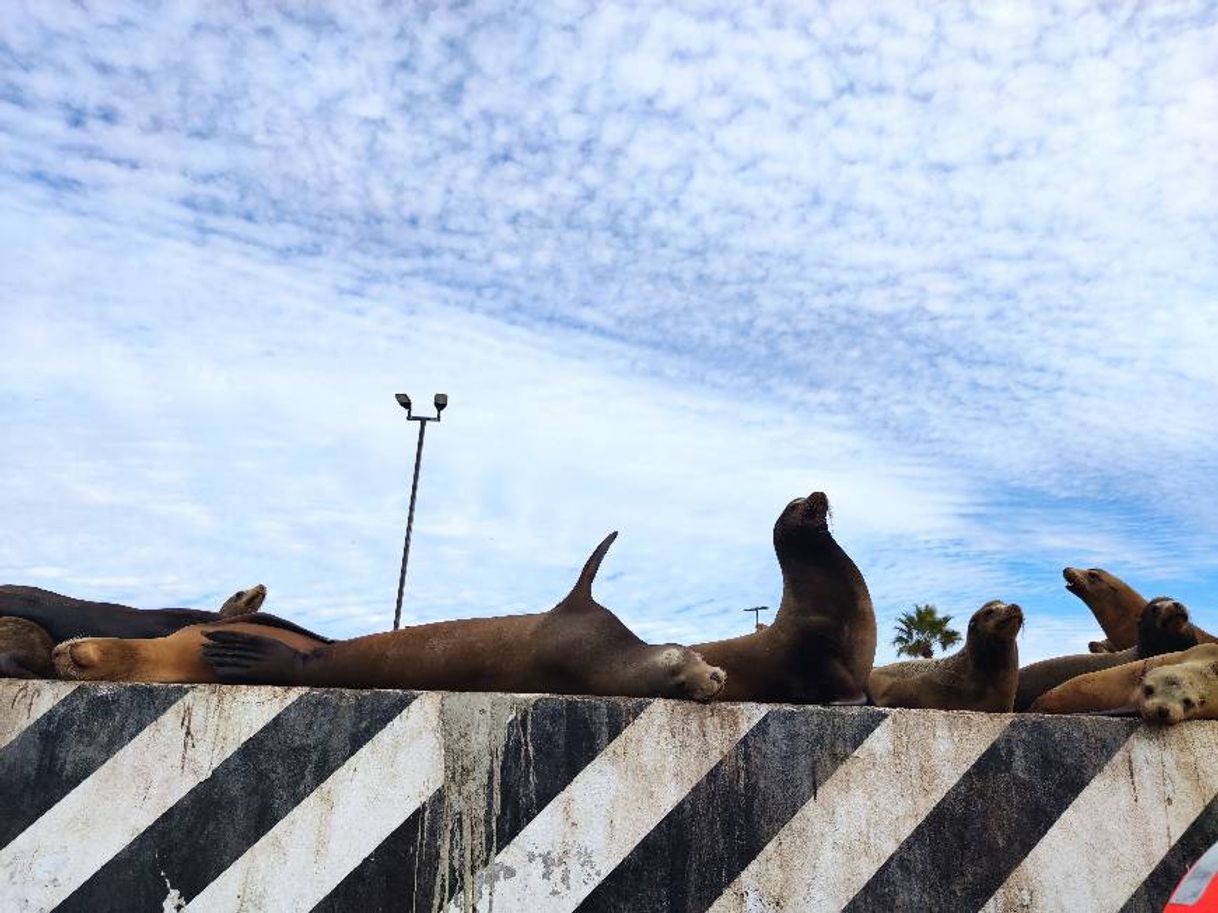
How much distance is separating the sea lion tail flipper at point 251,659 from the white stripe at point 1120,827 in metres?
1.97

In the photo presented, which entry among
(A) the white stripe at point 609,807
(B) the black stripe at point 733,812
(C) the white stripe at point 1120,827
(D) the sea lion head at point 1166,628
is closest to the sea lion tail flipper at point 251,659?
(A) the white stripe at point 609,807

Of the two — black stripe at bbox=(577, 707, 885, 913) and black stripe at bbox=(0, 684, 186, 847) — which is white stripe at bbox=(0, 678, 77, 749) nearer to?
black stripe at bbox=(0, 684, 186, 847)

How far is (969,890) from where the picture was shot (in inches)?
97.1

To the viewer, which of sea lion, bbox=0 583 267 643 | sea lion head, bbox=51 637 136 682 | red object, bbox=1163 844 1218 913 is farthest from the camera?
sea lion, bbox=0 583 267 643

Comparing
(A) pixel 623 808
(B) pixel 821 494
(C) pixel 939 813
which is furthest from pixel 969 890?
(B) pixel 821 494

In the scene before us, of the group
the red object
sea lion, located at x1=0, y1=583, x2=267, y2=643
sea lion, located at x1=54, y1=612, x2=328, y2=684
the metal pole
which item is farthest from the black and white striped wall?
the metal pole

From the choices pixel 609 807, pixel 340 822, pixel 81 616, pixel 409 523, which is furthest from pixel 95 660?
pixel 409 523

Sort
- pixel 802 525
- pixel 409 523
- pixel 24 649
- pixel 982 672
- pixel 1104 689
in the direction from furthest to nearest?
pixel 409 523 < pixel 982 672 < pixel 802 525 < pixel 1104 689 < pixel 24 649

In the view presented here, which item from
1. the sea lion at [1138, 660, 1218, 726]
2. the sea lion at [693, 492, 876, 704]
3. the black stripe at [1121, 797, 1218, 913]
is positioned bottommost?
the black stripe at [1121, 797, 1218, 913]

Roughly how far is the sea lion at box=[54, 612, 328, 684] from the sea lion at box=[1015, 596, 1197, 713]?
2.98 m

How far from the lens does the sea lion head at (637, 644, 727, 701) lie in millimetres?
2781

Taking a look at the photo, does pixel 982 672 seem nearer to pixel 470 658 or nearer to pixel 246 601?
pixel 470 658

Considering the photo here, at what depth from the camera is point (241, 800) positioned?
97.2 inches

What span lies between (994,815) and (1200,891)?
701 mm
